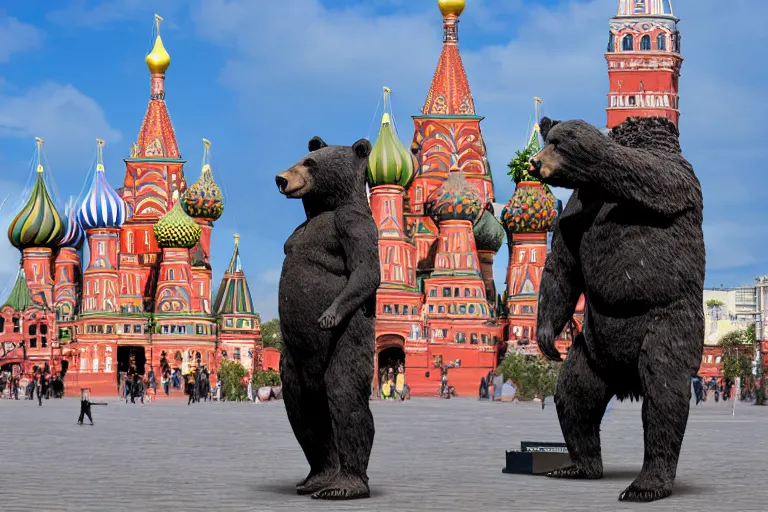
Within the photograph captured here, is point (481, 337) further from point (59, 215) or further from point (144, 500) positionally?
point (144, 500)

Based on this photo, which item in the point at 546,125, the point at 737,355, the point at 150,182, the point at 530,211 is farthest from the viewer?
the point at 737,355

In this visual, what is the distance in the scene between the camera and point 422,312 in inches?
2446

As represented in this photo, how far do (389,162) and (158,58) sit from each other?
1740 cm

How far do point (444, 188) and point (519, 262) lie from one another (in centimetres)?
465

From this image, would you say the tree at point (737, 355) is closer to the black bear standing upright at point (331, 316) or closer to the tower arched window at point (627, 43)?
the tower arched window at point (627, 43)

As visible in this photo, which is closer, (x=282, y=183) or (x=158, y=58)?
(x=282, y=183)

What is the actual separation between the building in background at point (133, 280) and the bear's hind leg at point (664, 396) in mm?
50335

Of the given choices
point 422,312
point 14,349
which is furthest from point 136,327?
point 422,312

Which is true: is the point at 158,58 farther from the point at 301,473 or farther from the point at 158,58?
the point at 301,473

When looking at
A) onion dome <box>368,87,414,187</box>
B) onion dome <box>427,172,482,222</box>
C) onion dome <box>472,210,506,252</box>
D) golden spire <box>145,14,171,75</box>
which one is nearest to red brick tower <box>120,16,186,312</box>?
golden spire <box>145,14,171,75</box>

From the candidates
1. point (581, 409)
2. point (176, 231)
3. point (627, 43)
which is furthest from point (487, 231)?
point (581, 409)

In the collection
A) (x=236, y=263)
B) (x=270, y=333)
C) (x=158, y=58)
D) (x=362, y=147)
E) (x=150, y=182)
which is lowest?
(x=362, y=147)

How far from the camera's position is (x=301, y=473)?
11.6 m

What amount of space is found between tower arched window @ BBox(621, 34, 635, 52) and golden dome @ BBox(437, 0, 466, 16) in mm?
18281
